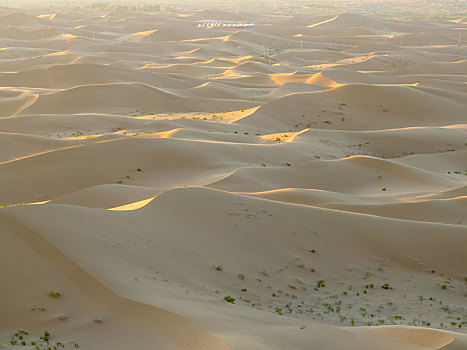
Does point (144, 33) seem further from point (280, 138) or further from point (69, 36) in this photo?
point (280, 138)

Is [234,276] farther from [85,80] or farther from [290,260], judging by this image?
[85,80]

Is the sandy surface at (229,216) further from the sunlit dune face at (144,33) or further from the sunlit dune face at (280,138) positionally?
the sunlit dune face at (144,33)

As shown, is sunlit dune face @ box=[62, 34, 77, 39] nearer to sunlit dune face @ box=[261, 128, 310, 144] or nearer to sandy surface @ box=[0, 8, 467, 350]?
sandy surface @ box=[0, 8, 467, 350]

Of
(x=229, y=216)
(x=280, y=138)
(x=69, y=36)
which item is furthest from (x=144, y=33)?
(x=229, y=216)

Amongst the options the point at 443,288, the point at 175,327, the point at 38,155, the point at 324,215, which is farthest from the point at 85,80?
the point at 175,327

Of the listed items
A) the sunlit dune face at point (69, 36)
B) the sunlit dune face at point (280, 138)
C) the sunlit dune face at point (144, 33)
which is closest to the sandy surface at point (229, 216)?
the sunlit dune face at point (280, 138)

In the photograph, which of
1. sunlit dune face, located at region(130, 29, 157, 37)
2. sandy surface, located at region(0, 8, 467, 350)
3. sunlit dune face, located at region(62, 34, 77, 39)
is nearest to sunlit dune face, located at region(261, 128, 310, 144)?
sandy surface, located at region(0, 8, 467, 350)

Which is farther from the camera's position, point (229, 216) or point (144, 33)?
point (144, 33)

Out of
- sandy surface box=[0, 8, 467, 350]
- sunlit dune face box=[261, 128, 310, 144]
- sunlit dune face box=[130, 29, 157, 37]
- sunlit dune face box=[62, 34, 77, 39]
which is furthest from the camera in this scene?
sunlit dune face box=[130, 29, 157, 37]

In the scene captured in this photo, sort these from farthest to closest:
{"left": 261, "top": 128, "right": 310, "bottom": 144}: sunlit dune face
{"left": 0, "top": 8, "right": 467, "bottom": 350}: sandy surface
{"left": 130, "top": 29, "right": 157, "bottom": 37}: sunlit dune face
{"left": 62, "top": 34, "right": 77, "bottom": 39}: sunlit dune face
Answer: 1. {"left": 130, "top": 29, "right": 157, "bottom": 37}: sunlit dune face
2. {"left": 62, "top": 34, "right": 77, "bottom": 39}: sunlit dune face
3. {"left": 261, "top": 128, "right": 310, "bottom": 144}: sunlit dune face
4. {"left": 0, "top": 8, "right": 467, "bottom": 350}: sandy surface
